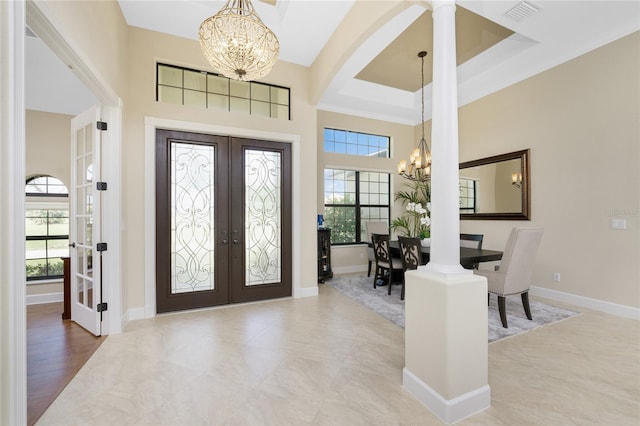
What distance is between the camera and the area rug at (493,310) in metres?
3.06

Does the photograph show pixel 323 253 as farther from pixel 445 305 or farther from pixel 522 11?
pixel 522 11

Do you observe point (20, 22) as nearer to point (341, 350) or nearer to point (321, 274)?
point (341, 350)

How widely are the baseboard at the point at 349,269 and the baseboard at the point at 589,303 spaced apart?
3014 mm

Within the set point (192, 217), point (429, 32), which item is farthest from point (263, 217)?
point (429, 32)

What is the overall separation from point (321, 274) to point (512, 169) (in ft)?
12.3

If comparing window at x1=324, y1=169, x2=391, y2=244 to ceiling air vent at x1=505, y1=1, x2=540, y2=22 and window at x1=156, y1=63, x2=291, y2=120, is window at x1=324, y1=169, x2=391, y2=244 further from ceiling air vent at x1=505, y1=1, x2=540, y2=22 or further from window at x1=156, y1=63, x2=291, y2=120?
ceiling air vent at x1=505, y1=1, x2=540, y2=22

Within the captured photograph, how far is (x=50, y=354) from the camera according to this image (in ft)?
8.44

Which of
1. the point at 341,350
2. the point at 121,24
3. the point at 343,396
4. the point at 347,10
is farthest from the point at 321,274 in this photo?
the point at 121,24

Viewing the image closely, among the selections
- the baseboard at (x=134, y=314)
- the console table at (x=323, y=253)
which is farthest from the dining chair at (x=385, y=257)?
the baseboard at (x=134, y=314)

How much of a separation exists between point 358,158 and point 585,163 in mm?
3689

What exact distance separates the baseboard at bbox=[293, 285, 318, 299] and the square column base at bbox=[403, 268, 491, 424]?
8.19 feet

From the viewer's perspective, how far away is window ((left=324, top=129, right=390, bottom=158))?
5934 mm

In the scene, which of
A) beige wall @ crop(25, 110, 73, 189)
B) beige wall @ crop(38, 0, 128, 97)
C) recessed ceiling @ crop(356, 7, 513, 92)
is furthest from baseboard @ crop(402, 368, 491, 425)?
beige wall @ crop(25, 110, 73, 189)

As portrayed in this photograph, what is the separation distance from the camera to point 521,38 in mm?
3904
